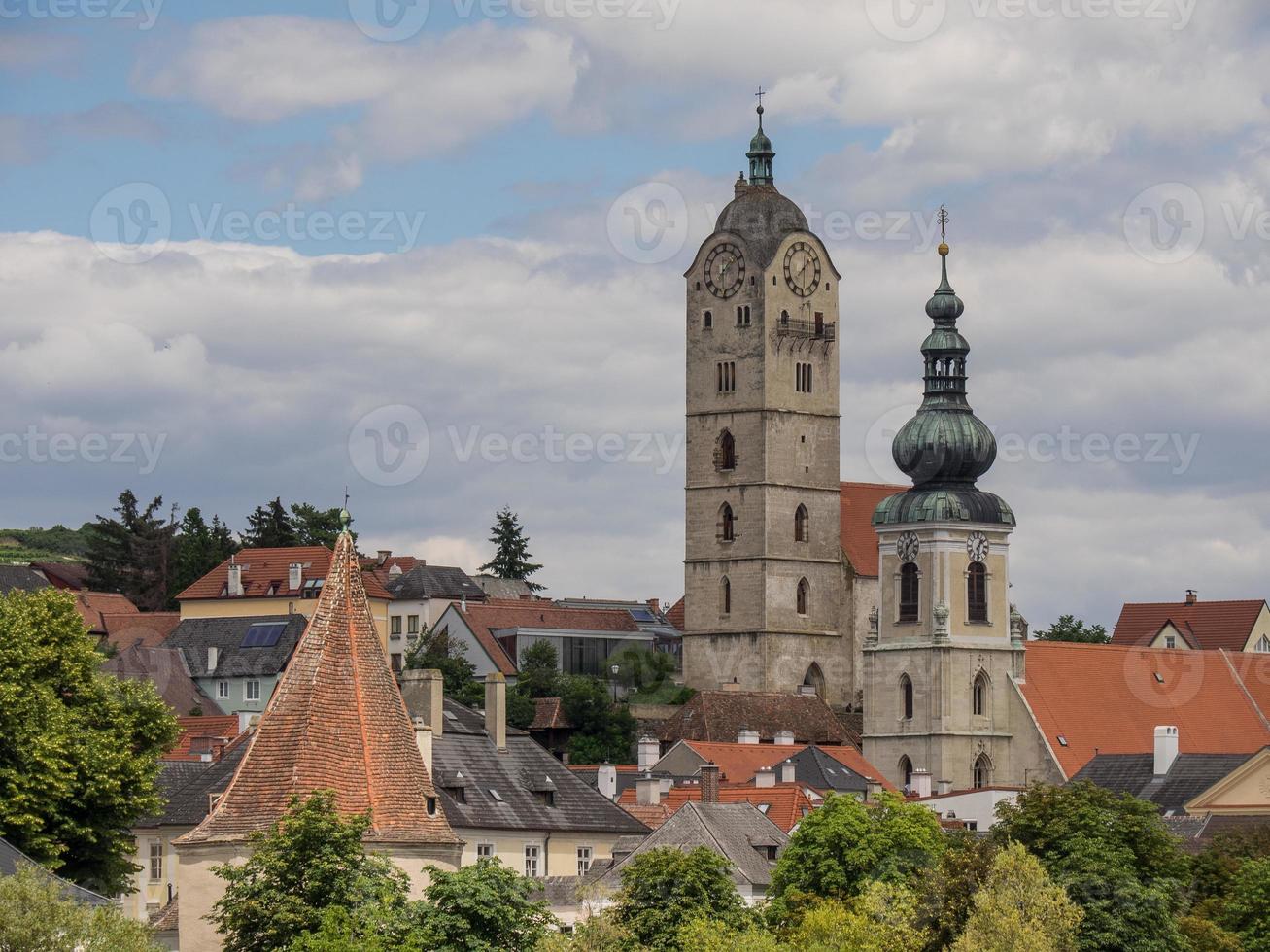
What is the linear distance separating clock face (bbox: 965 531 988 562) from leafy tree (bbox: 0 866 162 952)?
236 ft

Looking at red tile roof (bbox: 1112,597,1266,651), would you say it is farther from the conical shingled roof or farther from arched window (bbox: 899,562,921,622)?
the conical shingled roof

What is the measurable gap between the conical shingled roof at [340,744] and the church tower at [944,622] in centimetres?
6744

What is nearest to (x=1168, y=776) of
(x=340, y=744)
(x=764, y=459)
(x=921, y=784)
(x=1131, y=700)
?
(x=921, y=784)

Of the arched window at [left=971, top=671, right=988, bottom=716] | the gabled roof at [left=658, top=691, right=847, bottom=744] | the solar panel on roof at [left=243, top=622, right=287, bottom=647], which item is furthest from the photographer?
the solar panel on roof at [left=243, top=622, right=287, bottom=647]

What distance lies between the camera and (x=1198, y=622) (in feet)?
493

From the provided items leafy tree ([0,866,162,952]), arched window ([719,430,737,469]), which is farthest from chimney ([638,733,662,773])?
leafy tree ([0,866,162,952])

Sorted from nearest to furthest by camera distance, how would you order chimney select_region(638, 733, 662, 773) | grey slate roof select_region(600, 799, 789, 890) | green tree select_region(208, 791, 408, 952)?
green tree select_region(208, 791, 408, 952) → grey slate roof select_region(600, 799, 789, 890) → chimney select_region(638, 733, 662, 773)

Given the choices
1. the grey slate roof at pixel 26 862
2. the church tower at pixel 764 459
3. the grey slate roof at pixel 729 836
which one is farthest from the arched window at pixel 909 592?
the grey slate roof at pixel 26 862

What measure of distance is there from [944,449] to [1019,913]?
219 feet

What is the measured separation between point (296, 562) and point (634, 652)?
50.9 ft

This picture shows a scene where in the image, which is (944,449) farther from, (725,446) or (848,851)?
(848,851)

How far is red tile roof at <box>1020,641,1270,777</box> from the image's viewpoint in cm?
12244

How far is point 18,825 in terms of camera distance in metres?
67.1

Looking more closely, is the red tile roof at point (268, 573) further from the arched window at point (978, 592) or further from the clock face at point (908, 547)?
the arched window at point (978, 592)
